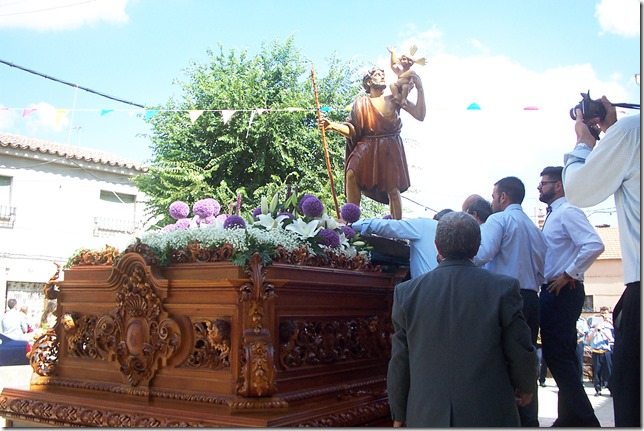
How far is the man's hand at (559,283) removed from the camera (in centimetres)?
362

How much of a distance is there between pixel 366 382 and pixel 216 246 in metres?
1.16

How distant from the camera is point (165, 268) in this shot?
3260 mm

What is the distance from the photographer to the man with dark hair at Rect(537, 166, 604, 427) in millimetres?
3526

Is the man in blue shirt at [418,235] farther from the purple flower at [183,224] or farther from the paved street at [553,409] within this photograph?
the paved street at [553,409]

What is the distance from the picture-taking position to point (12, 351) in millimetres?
8867

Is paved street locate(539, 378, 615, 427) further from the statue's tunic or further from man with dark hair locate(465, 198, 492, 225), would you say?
the statue's tunic

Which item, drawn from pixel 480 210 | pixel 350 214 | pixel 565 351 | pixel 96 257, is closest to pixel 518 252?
pixel 480 210

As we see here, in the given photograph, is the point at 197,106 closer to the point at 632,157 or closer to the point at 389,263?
the point at 389,263

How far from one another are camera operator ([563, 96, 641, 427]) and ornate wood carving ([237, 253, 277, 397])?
1.37 m

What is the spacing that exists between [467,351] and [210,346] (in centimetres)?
129

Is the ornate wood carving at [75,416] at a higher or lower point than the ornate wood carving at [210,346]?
lower

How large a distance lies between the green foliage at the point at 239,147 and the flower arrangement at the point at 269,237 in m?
7.58

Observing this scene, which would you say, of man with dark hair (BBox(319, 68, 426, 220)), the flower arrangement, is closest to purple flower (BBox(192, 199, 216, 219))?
the flower arrangement

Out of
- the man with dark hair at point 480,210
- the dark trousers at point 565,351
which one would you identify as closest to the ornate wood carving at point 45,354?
the man with dark hair at point 480,210
